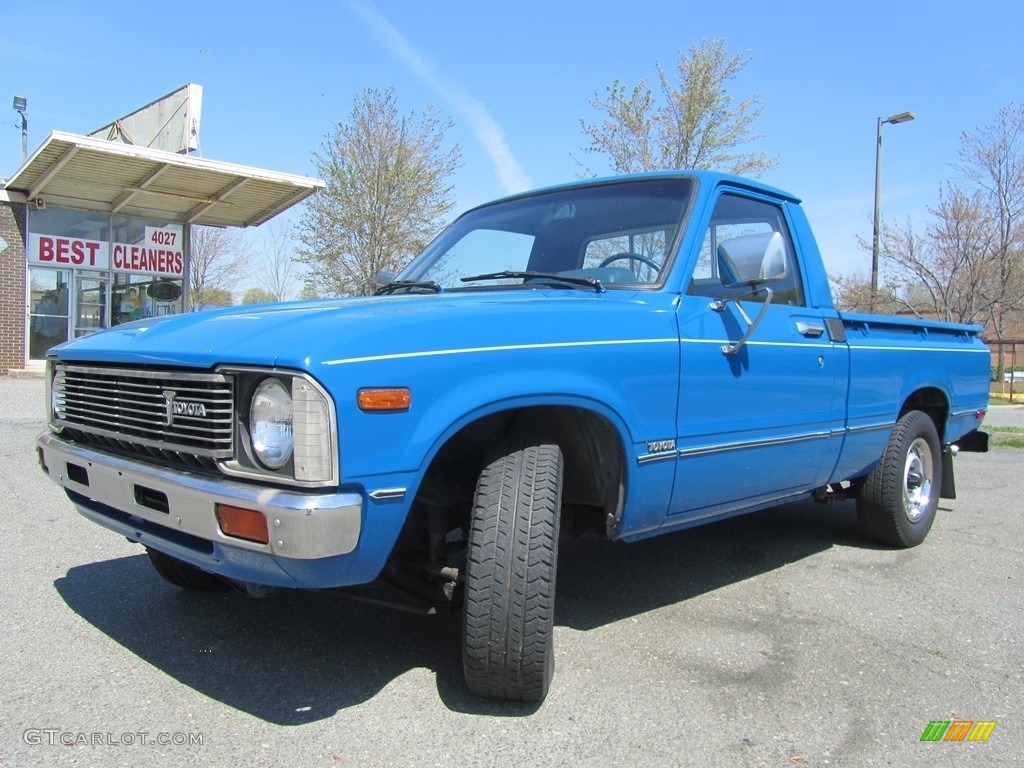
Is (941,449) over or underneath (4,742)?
over

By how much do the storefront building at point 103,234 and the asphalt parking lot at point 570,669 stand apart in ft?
38.3

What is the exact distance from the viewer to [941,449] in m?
5.14

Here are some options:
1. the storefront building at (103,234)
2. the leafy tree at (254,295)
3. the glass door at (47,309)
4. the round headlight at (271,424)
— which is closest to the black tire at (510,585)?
the round headlight at (271,424)

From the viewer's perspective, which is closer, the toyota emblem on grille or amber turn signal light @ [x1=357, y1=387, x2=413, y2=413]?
amber turn signal light @ [x1=357, y1=387, x2=413, y2=413]

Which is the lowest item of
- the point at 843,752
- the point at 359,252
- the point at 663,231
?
the point at 843,752

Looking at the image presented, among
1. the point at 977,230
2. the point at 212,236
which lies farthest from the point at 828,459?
the point at 212,236

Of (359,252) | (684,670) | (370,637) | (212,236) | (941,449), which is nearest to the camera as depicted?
(684,670)

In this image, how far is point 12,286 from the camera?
15.8 metres

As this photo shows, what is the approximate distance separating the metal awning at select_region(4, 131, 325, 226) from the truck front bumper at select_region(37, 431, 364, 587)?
40.3ft

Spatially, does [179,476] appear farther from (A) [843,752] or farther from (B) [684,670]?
(A) [843,752]

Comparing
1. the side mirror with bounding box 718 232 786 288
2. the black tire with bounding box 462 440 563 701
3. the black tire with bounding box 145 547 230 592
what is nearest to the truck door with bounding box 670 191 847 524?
the side mirror with bounding box 718 232 786 288

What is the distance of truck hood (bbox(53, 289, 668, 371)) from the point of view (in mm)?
2221

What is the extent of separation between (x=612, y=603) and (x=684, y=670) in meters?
0.76

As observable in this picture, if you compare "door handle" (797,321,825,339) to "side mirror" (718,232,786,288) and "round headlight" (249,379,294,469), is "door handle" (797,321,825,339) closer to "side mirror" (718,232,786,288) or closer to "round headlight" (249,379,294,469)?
"side mirror" (718,232,786,288)
